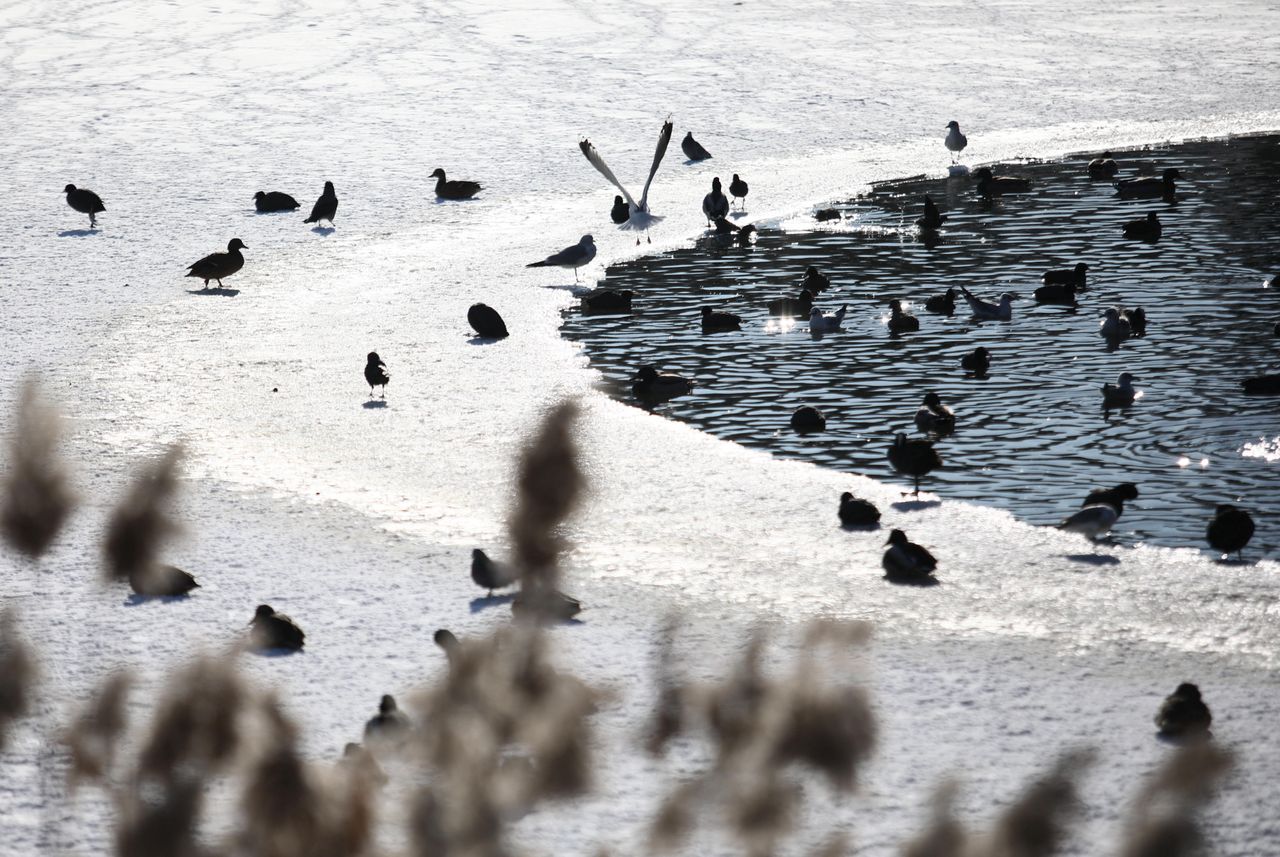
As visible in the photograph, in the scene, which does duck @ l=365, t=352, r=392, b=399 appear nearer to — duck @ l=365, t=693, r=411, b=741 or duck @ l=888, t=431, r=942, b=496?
duck @ l=888, t=431, r=942, b=496

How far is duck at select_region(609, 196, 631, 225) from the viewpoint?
20.8 m

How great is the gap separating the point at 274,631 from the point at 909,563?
3.59 metres

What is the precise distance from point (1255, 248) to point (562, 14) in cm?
2199

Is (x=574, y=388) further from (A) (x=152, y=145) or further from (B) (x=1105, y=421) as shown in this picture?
(A) (x=152, y=145)

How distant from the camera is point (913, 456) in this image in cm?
1093

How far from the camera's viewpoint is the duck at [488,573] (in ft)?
28.1

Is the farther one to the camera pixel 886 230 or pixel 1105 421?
pixel 886 230

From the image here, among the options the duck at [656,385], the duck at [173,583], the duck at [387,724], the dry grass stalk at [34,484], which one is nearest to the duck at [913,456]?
the duck at [656,385]

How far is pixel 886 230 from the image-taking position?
68.6 ft

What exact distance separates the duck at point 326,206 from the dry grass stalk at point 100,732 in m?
19.2

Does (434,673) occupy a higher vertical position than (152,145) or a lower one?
higher

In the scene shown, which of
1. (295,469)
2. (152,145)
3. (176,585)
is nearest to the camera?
(176,585)

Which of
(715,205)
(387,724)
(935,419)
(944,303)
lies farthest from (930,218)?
(387,724)

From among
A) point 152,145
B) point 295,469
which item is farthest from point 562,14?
point 295,469
